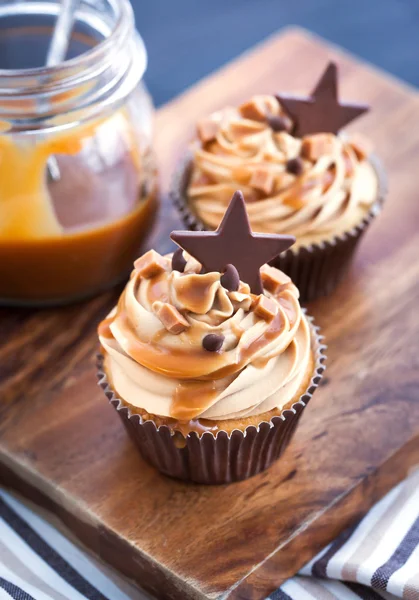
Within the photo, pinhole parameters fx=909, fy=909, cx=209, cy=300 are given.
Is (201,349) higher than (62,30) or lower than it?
lower

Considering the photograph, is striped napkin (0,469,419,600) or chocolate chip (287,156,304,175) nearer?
striped napkin (0,469,419,600)

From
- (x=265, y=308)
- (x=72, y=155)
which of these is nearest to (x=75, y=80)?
(x=72, y=155)

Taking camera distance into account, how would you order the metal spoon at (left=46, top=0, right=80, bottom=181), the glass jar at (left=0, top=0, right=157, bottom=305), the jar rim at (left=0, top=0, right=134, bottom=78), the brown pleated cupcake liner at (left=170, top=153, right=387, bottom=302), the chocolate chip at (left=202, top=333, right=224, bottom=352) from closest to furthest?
the chocolate chip at (left=202, top=333, right=224, bottom=352)
the jar rim at (left=0, top=0, right=134, bottom=78)
the glass jar at (left=0, top=0, right=157, bottom=305)
the metal spoon at (left=46, top=0, right=80, bottom=181)
the brown pleated cupcake liner at (left=170, top=153, right=387, bottom=302)

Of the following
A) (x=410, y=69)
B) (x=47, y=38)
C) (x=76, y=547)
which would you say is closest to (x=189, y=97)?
(x=47, y=38)

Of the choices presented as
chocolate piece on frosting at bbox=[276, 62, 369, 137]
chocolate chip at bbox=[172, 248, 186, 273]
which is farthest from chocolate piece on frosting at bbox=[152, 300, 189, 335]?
chocolate piece on frosting at bbox=[276, 62, 369, 137]

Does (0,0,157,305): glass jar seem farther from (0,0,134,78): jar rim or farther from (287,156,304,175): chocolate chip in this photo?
(287,156,304,175): chocolate chip

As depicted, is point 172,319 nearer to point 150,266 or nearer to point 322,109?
point 150,266

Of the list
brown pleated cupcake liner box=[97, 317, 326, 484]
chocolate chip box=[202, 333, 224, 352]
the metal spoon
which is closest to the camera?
chocolate chip box=[202, 333, 224, 352]

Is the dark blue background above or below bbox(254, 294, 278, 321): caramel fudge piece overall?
below
